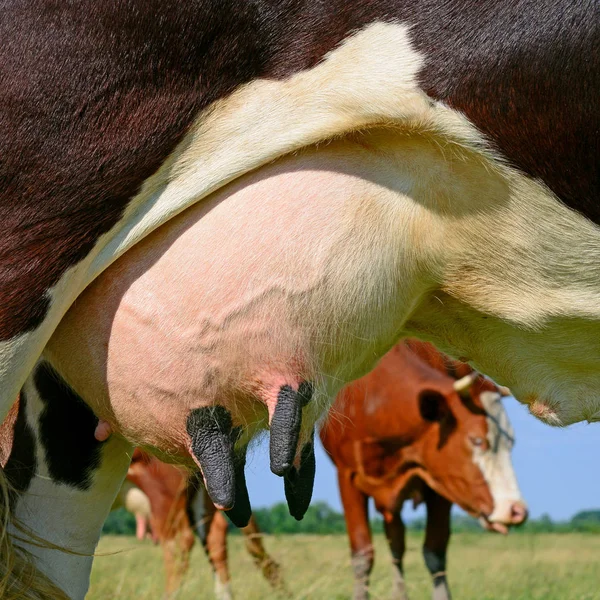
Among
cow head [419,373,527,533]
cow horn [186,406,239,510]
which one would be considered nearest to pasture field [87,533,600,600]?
cow head [419,373,527,533]

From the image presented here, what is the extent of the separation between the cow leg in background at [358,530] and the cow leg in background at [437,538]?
15.8 inches

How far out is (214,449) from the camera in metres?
1.65

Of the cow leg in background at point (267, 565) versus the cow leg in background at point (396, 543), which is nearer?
the cow leg in background at point (267, 565)

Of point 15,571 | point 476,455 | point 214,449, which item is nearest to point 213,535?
point 476,455

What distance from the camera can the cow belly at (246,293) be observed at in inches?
61.1

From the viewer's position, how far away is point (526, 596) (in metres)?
5.24

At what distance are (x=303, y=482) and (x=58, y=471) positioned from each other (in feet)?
1.71

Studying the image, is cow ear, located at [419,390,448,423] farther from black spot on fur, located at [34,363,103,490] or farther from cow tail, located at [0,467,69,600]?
cow tail, located at [0,467,69,600]

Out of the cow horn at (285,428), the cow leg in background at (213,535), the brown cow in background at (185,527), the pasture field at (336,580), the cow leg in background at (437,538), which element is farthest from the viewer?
the cow leg in background at (213,535)

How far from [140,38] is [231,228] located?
33 cm

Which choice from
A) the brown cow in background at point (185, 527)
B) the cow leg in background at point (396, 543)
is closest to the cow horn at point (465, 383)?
the cow leg in background at point (396, 543)

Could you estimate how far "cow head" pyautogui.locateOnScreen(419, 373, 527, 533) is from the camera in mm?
6723

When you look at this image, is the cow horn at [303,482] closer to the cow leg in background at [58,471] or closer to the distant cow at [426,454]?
the cow leg in background at [58,471]

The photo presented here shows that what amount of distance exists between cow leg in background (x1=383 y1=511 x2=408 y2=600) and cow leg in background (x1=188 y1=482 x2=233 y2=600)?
44.4 inches
